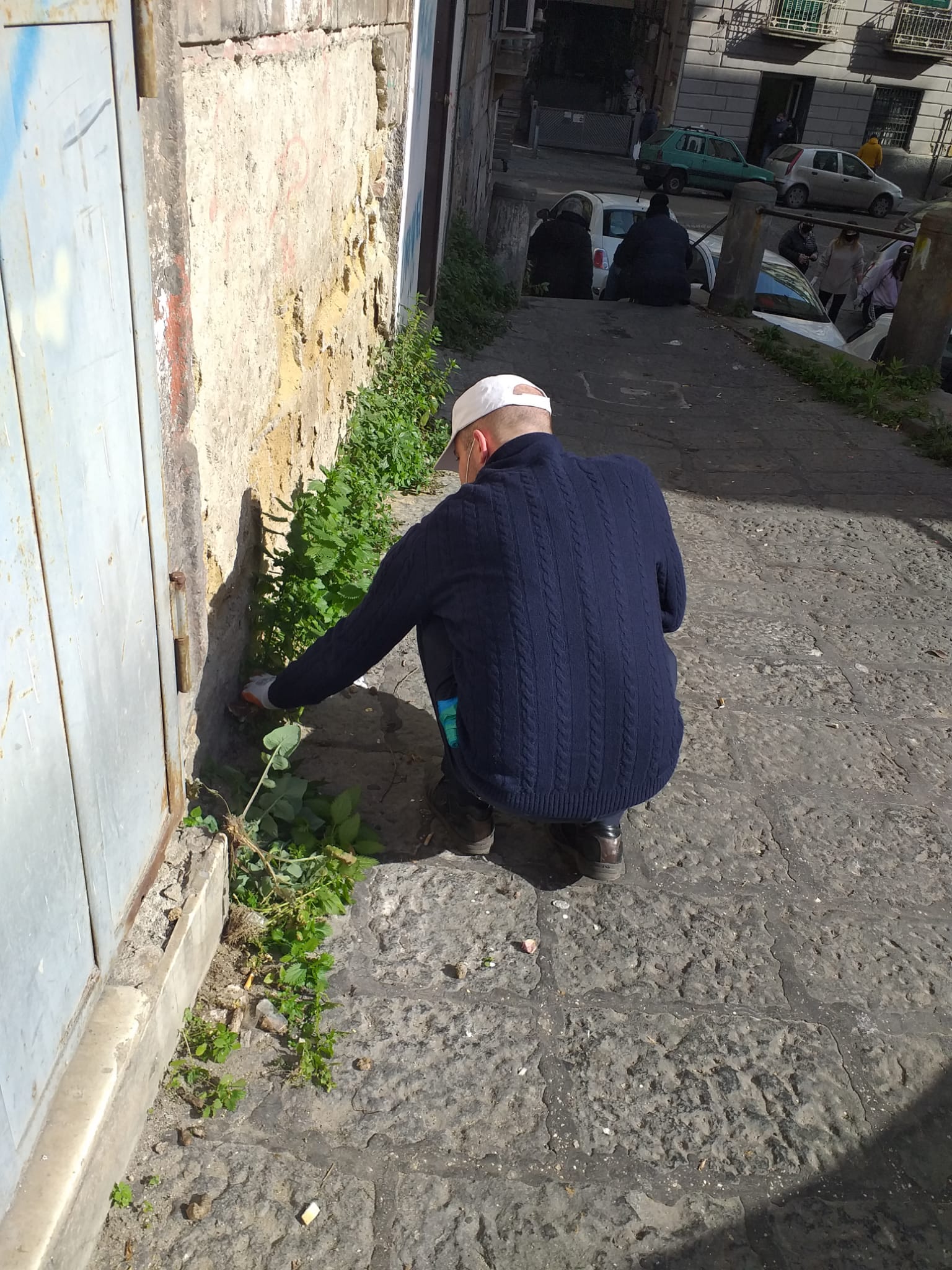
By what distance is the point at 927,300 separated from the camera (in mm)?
7344

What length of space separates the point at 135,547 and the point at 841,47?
33.1 metres

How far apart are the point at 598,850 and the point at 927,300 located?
6369mm

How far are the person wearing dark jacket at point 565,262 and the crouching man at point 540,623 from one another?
811 centimetres

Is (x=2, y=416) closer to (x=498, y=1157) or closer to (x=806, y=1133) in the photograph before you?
(x=498, y=1157)

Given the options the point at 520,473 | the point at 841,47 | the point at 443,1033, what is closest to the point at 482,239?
the point at 520,473

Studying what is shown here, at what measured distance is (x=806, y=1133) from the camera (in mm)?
2029

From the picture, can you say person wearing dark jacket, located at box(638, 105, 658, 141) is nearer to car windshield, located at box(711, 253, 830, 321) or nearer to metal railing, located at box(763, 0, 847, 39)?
metal railing, located at box(763, 0, 847, 39)

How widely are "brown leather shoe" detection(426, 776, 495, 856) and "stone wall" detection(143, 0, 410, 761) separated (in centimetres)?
62

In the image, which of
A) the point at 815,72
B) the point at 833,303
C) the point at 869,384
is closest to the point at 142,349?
the point at 869,384

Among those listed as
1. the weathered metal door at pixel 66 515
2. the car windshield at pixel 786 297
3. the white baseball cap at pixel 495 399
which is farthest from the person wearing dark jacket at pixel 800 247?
the weathered metal door at pixel 66 515

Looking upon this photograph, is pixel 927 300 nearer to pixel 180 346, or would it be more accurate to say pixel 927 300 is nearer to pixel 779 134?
pixel 180 346

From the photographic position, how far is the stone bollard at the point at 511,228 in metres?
8.95

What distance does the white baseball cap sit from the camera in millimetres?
2506

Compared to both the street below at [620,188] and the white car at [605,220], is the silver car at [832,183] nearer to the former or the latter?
the street below at [620,188]
